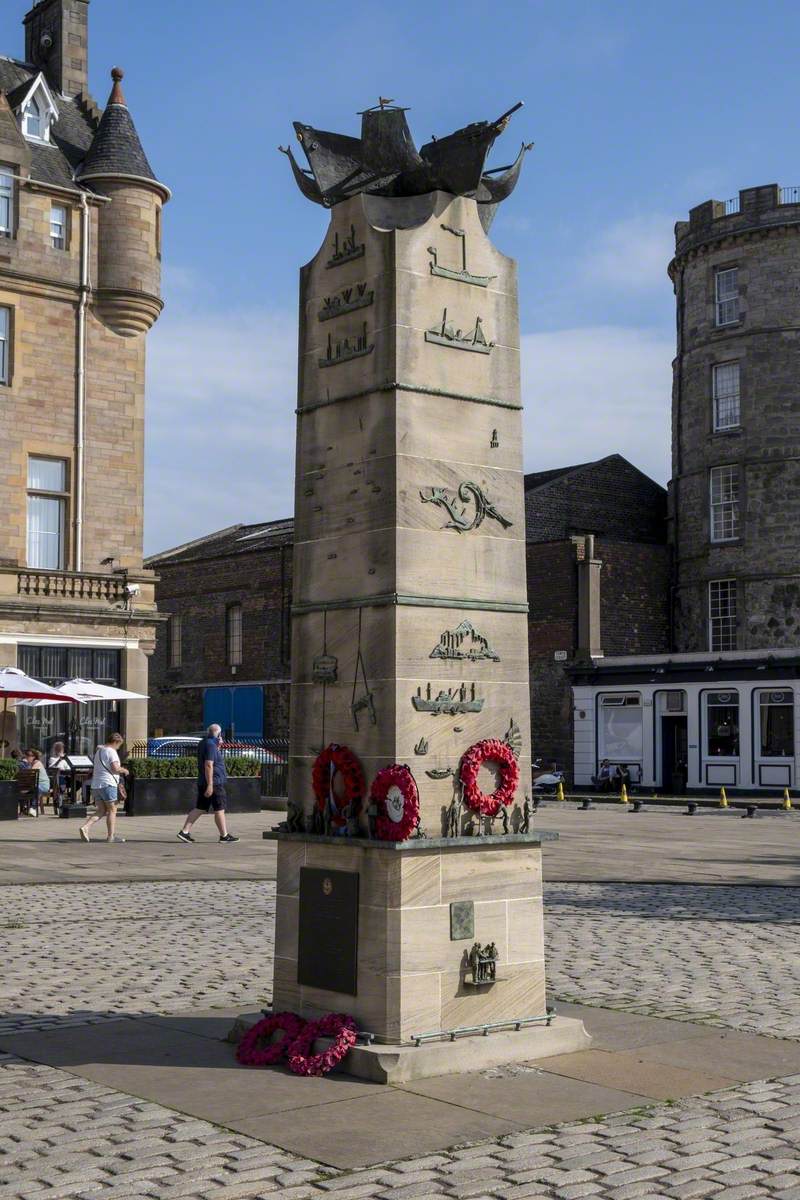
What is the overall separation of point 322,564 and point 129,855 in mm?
13139

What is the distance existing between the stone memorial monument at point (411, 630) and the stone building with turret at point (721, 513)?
118 feet

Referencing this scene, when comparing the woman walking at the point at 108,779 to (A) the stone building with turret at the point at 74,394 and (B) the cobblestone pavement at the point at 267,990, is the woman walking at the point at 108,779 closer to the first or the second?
(B) the cobblestone pavement at the point at 267,990

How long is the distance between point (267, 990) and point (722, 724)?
116ft

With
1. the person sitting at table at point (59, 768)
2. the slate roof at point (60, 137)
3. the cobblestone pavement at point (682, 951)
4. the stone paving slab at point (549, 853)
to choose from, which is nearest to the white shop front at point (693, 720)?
the stone paving slab at point (549, 853)

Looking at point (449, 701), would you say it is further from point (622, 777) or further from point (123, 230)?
point (622, 777)

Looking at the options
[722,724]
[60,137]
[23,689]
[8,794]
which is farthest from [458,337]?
[722,724]

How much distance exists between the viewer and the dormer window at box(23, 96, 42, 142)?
119ft

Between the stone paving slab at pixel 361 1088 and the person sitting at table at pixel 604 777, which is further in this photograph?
the person sitting at table at pixel 604 777

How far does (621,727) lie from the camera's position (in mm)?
46812

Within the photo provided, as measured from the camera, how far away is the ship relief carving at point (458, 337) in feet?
26.9

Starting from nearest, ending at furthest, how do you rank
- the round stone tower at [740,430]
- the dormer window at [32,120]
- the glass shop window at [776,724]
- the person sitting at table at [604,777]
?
1. the dormer window at [32,120]
2. the glass shop window at [776,724]
3. the person sitting at table at [604,777]
4. the round stone tower at [740,430]

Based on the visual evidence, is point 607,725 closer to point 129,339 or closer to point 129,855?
point 129,339

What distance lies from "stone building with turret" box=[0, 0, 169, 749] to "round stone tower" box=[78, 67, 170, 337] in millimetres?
35

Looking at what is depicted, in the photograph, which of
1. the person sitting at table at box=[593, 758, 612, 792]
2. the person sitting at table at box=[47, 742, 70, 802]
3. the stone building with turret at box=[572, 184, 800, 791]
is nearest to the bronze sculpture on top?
the person sitting at table at box=[47, 742, 70, 802]
